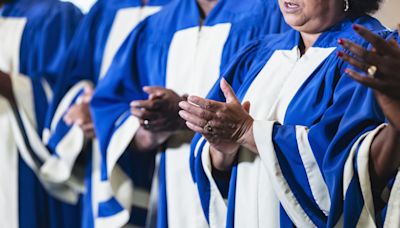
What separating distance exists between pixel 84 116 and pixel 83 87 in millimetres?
110

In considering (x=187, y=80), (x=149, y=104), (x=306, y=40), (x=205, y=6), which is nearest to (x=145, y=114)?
(x=149, y=104)

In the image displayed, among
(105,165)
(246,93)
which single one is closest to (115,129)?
(105,165)

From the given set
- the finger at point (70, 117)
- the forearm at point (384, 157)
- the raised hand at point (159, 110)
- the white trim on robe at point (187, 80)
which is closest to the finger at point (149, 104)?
the raised hand at point (159, 110)

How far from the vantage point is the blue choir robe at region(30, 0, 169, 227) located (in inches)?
86.0

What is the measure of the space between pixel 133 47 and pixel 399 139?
3.25ft

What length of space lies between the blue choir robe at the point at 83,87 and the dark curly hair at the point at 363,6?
81cm

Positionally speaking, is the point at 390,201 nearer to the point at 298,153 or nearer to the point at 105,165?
the point at 298,153

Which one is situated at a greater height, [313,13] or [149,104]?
[313,13]

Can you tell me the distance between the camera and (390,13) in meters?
1.51

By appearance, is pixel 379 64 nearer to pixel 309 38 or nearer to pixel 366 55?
pixel 366 55

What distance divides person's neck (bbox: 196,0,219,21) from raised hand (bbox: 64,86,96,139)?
1.49 feet

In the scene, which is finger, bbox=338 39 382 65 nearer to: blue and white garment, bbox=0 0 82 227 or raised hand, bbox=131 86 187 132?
raised hand, bbox=131 86 187 132

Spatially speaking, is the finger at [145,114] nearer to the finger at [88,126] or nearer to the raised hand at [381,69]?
the finger at [88,126]

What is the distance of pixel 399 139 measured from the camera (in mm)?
1188
